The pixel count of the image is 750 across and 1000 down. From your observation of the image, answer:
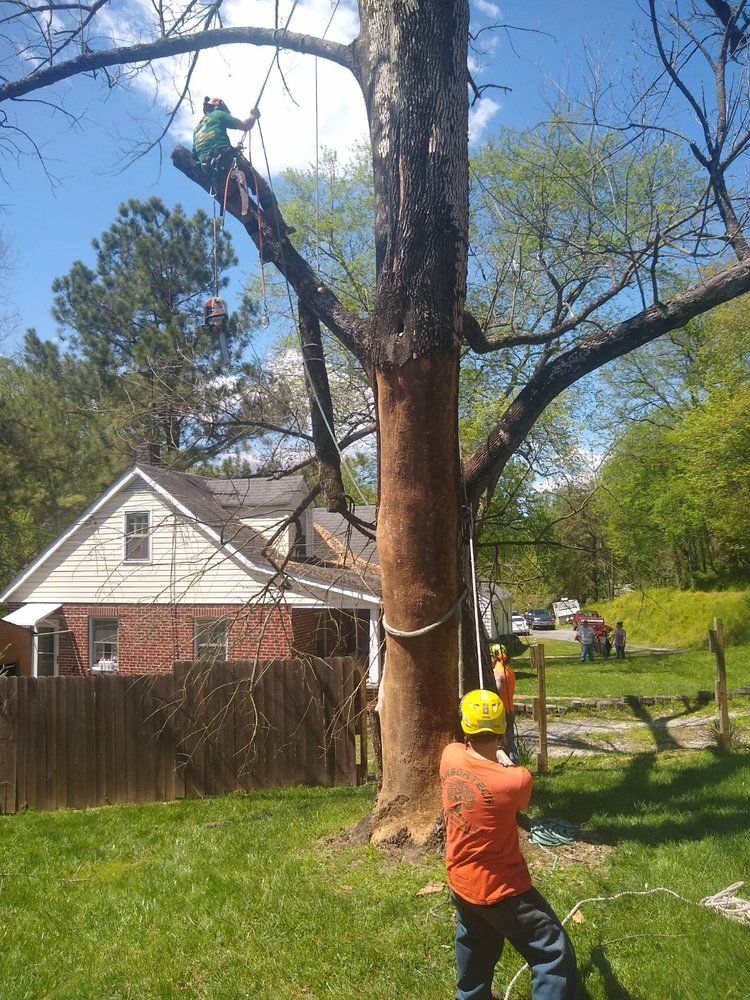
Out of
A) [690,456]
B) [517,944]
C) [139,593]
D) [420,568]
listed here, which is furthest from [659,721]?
[690,456]

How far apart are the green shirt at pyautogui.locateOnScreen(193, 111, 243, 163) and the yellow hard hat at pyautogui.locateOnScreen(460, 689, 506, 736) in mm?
5007

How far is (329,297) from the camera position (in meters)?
5.96

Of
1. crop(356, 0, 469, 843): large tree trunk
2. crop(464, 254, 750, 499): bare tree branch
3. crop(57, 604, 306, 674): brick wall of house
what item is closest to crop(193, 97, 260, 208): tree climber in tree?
crop(356, 0, 469, 843): large tree trunk

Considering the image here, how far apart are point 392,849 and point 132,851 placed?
8.60ft

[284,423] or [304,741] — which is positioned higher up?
[284,423]

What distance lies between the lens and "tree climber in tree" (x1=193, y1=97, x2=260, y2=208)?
20.4 ft

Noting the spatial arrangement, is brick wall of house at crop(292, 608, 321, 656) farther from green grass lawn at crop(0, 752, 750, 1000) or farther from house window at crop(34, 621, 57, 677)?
green grass lawn at crop(0, 752, 750, 1000)

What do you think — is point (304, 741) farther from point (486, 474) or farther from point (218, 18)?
point (218, 18)

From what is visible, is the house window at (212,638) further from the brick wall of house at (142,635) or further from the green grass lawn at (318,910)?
the green grass lawn at (318,910)

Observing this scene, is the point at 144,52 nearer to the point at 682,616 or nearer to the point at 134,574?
the point at 134,574

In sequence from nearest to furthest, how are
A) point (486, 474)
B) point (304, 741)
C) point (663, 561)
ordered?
point (486, 474) → point (304, 741) → point (663, 561)

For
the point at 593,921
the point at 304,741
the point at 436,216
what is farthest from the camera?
the point at 304,741

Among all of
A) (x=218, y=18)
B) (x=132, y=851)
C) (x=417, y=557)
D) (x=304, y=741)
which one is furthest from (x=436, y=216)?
(x=304, y=741)

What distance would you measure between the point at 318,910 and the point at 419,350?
3.57m
